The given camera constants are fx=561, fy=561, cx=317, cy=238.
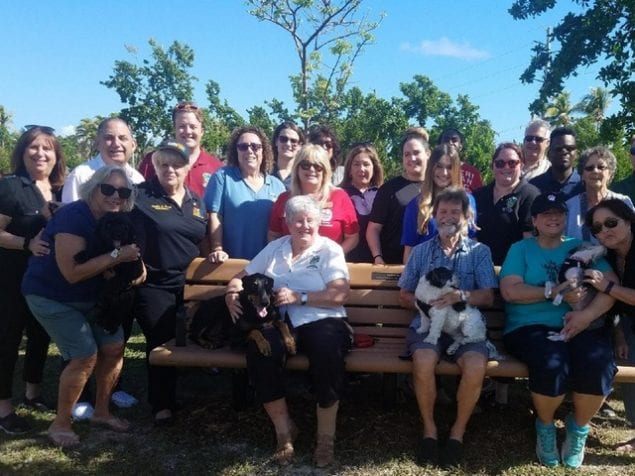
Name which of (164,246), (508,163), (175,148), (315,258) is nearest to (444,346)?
(315,258)

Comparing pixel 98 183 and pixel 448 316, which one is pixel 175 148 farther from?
pixel 448 316

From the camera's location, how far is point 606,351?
3.69m

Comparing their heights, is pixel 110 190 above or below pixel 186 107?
below

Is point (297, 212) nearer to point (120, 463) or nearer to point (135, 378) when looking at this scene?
point (120, 463)

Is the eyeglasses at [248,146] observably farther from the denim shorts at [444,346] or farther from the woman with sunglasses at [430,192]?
the denim shorts at [444,346]

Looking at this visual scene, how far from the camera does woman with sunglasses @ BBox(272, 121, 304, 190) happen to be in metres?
5.74

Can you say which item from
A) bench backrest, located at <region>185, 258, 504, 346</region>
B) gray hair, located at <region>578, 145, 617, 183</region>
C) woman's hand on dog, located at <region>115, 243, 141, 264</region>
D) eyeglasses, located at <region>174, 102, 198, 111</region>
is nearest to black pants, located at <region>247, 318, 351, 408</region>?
bench backrest, located at <region>185, 258, 504, 346</region>

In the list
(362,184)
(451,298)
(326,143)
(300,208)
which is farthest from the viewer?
(326,143)

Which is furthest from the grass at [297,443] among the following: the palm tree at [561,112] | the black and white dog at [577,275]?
the palm tree at [561,112]

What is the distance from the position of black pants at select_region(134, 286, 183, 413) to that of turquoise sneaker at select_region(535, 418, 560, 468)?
8.84 ft

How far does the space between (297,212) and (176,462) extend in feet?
6.21

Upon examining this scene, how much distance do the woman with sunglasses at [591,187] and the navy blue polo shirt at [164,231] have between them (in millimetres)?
3033

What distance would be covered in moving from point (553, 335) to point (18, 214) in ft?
12.8

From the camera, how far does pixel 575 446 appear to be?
372 cm
